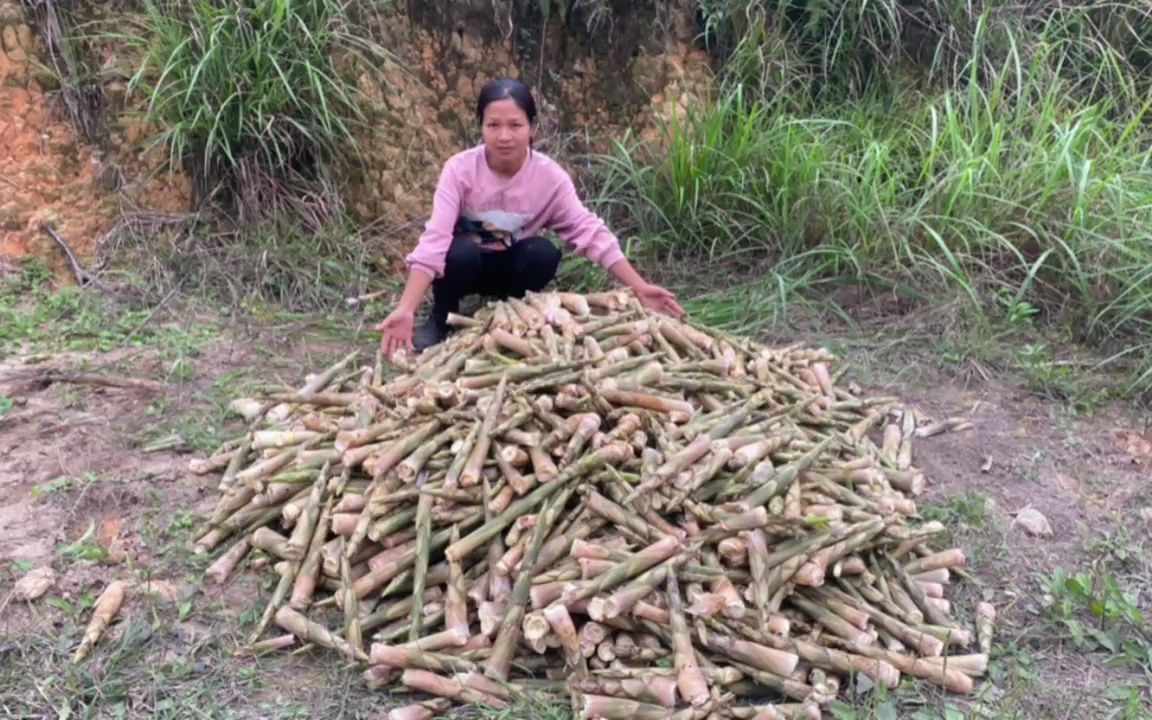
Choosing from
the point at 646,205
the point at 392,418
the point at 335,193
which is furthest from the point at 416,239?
the point at 392,418

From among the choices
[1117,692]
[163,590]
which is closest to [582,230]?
[163,590]

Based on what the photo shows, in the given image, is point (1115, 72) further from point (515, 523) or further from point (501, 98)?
point (515, 523)

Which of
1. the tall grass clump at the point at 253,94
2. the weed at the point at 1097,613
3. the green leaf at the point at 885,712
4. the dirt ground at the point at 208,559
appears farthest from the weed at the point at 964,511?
the tall grass clump at the point at 253,94

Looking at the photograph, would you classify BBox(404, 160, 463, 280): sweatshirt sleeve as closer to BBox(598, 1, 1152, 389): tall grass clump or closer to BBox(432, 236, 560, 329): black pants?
BBox(432, 236, 560, 329): black pants

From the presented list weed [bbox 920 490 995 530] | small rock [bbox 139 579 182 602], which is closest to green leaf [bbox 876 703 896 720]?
weed [bbox 920 490 995 530]

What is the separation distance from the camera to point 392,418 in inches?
103

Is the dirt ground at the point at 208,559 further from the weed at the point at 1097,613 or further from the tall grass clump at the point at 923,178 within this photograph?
the tall grass clump at the point at 923,178

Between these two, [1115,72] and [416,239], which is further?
[1115,72]

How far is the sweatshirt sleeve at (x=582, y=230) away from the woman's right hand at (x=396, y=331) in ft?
2.54

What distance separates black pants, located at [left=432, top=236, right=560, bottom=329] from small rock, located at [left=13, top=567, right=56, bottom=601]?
1690 millimetres

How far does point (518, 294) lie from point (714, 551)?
187 centimetres

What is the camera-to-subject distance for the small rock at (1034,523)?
283 centimetres

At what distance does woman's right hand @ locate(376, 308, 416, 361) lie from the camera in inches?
124

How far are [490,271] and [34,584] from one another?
1.94 meters
